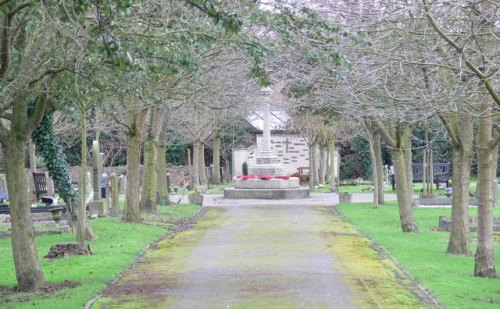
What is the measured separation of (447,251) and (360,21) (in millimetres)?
6947

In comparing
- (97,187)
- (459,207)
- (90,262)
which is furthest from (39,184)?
(459,207)

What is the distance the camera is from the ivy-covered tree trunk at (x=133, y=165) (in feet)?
77.3

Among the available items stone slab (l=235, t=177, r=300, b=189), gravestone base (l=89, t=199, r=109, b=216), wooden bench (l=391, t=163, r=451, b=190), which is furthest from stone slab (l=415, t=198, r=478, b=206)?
gravestone base (l=89, t=199, r=109, b=216)

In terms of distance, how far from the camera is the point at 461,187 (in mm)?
16812

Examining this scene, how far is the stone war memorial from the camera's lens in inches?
1428

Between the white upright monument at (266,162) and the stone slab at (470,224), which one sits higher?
the white upright monument at (266,162)

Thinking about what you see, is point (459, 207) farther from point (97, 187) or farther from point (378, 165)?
point (378, 165)

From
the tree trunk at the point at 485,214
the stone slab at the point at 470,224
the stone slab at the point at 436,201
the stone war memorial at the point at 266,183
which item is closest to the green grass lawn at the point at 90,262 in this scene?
the tree trunk at the point at 485,214

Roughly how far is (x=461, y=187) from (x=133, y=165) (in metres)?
Answer: 11.2

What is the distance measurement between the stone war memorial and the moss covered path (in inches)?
521

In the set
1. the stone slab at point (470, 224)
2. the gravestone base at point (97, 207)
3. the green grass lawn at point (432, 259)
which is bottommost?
the green grass lawn at point (432, 259)

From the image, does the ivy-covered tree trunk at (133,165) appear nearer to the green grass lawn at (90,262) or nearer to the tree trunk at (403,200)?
the green grass lawn at (90,262)

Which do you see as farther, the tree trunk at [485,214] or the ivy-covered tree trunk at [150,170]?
the ivy-covered tree trunk at [150,170]

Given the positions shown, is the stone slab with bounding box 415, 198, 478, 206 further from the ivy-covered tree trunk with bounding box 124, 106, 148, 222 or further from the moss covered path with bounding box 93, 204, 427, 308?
the ivy-covered tree trunk with bounding box 124, 106, 148, 222
